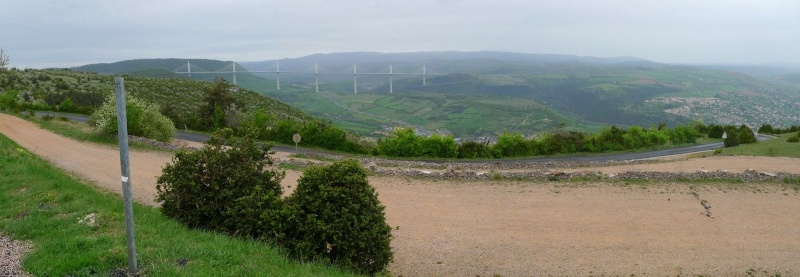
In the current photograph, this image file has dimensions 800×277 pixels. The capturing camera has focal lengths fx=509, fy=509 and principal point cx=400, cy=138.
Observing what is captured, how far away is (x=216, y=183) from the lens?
24.9 feet

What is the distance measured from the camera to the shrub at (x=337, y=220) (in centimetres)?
681

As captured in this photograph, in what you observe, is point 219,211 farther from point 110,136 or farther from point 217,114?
point 217,114

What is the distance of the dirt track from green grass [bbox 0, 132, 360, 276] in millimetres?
3209

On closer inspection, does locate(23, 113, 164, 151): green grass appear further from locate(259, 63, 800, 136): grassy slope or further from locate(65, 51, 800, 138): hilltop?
locate(259, 63, 800, 136): grassy slope

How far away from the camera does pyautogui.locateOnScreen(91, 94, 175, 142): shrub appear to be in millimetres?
22184

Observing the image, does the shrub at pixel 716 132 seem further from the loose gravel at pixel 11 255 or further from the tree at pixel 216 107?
the loose gravel at pixel 11 255

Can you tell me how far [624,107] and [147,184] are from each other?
110277mm

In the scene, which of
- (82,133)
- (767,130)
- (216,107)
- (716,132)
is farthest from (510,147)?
(767,130)

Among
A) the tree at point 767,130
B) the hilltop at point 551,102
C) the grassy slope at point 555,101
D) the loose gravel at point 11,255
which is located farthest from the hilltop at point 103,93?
the tree at point 767,130

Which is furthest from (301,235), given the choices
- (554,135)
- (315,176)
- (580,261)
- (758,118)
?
(758,118)

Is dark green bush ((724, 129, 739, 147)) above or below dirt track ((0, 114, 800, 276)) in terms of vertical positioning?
below

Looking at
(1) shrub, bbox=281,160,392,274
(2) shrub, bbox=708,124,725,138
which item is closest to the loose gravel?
(1) shrub, bbox=281,160,392,274

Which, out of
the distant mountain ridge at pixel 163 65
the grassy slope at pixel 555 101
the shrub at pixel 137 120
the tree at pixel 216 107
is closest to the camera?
the shrub at pixel 137 120

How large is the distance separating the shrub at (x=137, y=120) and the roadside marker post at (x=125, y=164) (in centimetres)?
1940
